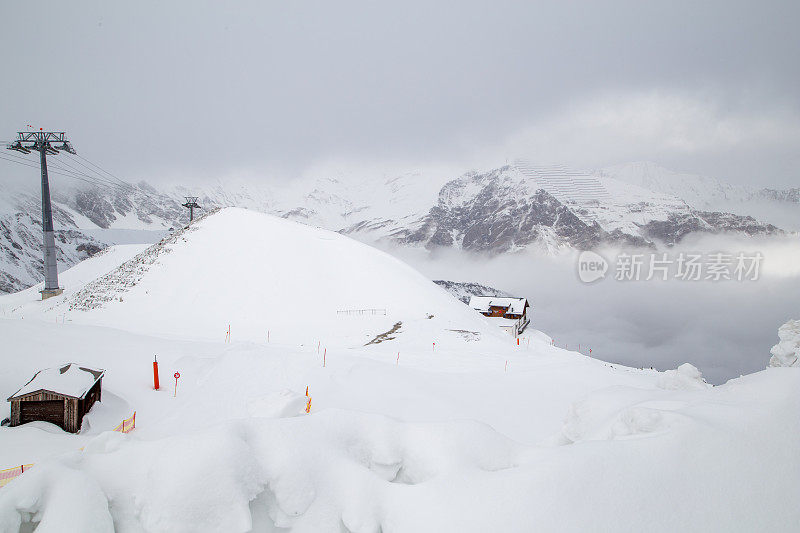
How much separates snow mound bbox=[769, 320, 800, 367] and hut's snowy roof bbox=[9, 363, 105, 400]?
22.1 m

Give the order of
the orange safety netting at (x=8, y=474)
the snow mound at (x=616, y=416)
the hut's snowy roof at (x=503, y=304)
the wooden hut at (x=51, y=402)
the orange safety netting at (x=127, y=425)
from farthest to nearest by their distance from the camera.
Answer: the hut's snowy roof at (x=503, y=304)
the orange safety netting at (x=127, y=425)
the wooden hut at (x=51, y=402)
the orange safety netting at (x=8, y=474)
the snow mound at (x=616, y=416)

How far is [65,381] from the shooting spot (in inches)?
485

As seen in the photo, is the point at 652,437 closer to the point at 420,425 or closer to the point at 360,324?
the point at 420,425

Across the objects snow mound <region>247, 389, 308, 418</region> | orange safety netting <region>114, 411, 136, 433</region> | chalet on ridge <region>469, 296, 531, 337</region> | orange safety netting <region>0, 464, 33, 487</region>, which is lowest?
chalet on ridge <region>469, 296, 531, 337</region>

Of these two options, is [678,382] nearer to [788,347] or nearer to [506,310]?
[788,347]

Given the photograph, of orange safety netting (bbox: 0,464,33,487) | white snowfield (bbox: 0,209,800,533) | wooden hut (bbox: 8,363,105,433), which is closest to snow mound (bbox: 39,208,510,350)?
white snowfield (bbox: 0,209,800,533)

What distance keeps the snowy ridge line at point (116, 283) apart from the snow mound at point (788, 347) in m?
46.3

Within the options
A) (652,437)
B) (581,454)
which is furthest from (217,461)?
(652,437)

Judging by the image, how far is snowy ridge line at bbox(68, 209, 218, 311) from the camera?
3616 cm

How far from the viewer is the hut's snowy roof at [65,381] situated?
11.9m

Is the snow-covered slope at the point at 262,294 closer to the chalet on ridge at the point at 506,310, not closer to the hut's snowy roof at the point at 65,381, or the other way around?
the hut's snowy roof at the point at 65,381

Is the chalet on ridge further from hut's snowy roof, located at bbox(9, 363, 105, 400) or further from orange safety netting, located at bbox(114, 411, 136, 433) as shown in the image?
hut's snowy roof, located at bbox(9, 363, 105, 400)

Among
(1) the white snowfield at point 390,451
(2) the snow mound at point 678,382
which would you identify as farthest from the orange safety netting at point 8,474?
(2) the snow mound at point 678,382

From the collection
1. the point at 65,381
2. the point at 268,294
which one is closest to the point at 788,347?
the point at 65,381
